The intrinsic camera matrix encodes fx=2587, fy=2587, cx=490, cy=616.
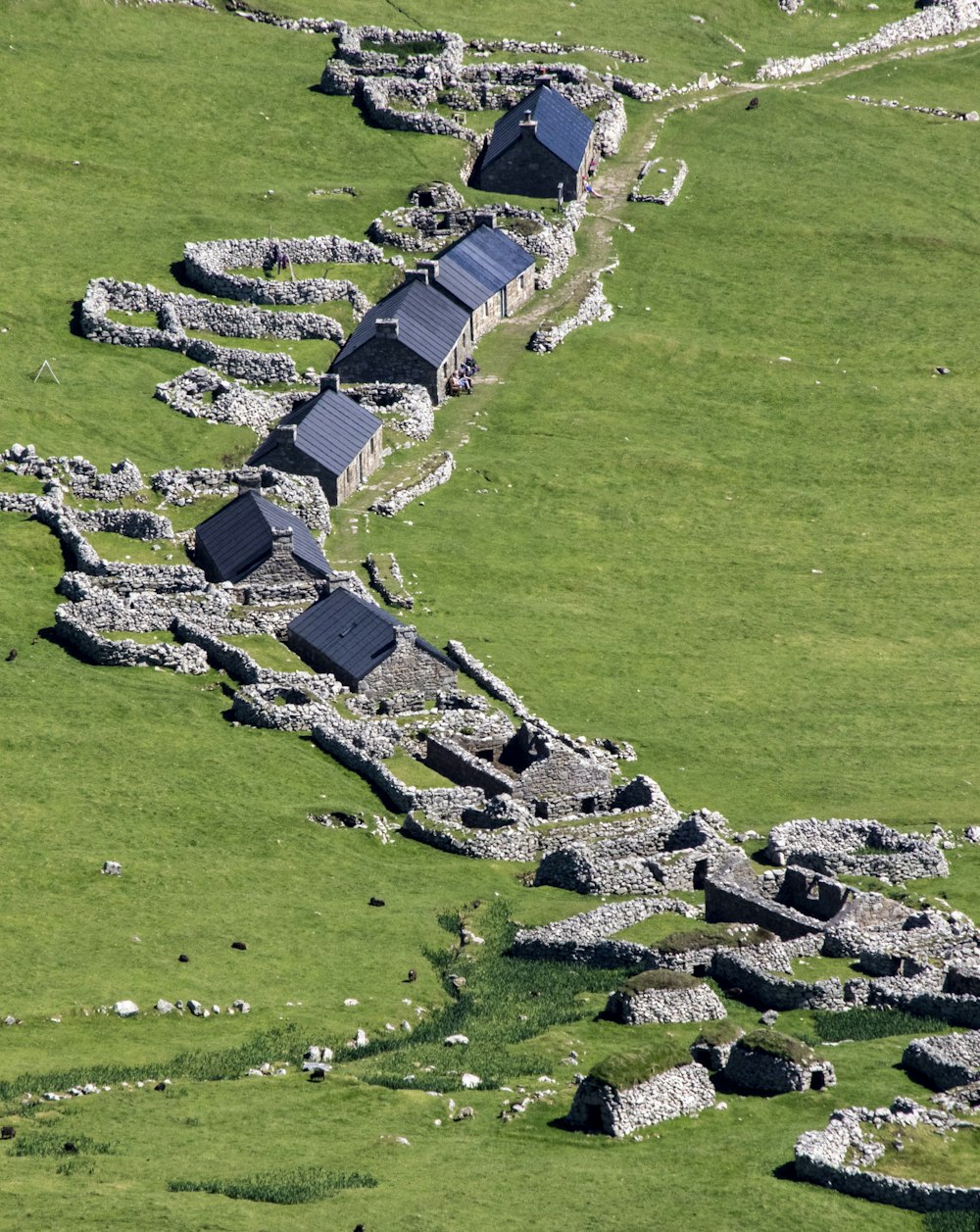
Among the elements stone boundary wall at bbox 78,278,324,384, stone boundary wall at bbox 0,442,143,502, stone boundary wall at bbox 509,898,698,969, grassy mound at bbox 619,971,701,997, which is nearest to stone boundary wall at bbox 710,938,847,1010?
stone boundary wall at bbox 509,898,698,969

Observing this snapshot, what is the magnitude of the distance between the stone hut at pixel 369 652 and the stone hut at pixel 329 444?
15712 mm

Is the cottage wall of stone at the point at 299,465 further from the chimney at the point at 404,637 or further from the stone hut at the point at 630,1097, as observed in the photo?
the stone hut at the point at 630,1097

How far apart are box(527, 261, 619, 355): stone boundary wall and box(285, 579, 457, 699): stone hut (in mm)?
38430

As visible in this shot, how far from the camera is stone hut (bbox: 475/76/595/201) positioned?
146 meters

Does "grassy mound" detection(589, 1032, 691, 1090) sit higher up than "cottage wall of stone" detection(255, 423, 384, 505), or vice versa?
"grassy mound" detection(589, 1032, 691, 1090)

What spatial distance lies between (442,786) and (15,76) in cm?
7310

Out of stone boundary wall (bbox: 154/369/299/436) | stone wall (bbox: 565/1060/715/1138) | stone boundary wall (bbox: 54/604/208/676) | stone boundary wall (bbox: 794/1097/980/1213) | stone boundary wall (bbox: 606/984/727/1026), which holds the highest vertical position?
stone boundary wall (bbox: 794/1097/980/1213)

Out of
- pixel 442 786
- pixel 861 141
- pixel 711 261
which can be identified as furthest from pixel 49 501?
pixel 861 141

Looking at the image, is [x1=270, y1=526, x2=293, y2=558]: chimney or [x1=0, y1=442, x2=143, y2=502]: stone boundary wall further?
[x1=0, y1=442, x2=143, y2=502]: stone boundary wall

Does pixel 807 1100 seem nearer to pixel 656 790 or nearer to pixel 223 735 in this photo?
pixel 656 790

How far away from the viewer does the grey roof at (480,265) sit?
5103 inches

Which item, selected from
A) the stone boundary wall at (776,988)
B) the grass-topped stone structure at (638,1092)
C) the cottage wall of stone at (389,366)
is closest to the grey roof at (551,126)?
the cottage wall of stone at (389,366)

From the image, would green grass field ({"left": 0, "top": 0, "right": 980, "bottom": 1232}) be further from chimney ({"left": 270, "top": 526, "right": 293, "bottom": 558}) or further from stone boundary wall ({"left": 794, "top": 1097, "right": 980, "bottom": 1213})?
chimney ({"left": 270, "top": 526, "right": 293, "bottom": 558})

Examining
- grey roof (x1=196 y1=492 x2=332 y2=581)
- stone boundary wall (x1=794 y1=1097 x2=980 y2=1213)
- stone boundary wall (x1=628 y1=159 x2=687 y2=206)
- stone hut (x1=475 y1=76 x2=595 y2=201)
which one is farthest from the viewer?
stone boundary wall (x1=628 y1=159 x2=687 y2=206)
